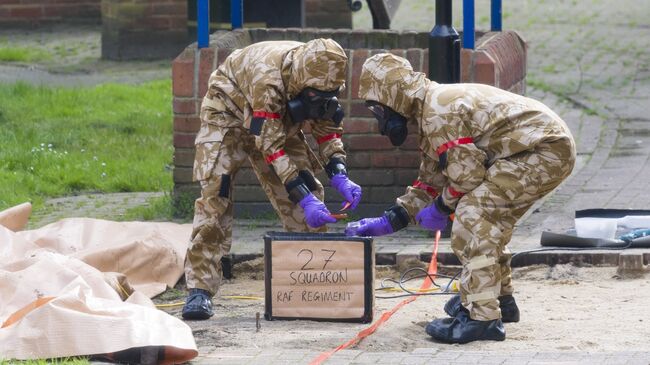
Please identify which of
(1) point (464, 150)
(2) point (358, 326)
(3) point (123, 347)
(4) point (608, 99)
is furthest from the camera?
(4) point (608, 99)

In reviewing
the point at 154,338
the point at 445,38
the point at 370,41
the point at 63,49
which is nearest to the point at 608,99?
the point at 370,41

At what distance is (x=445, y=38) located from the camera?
856 centimetres

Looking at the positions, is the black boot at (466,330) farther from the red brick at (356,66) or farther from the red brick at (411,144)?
the red brick at (356,66)

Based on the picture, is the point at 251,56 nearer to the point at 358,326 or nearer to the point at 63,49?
the point at 358,326

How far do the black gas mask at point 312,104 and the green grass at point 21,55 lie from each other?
9379 mm

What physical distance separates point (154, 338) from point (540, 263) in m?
3.05

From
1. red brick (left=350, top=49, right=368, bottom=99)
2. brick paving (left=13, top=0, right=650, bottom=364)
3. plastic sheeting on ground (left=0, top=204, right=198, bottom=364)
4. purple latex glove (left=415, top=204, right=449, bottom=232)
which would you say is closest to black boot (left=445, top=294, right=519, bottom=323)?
purple latex glove (left=415, top=204, right=449, bottom=232)

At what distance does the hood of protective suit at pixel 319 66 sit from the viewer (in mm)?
6934

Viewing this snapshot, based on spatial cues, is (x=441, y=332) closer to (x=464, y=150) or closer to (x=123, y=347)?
(x=464, y=150)

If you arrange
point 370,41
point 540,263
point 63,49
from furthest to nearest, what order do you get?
point 63,49, point 370,41, point 540,263

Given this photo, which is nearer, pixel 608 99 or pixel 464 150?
pixel 464 150

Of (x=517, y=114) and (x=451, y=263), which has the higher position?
(x=517, y=114)

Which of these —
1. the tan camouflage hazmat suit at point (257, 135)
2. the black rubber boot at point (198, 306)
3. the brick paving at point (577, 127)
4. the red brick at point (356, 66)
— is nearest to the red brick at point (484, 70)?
the red brick at point (356, 66)

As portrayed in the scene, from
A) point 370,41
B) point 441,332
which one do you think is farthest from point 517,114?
point 370,41
